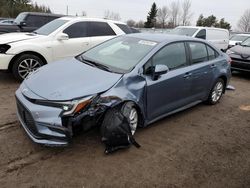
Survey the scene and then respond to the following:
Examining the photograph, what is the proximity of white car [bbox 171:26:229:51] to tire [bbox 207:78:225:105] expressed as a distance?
6802 millimetres

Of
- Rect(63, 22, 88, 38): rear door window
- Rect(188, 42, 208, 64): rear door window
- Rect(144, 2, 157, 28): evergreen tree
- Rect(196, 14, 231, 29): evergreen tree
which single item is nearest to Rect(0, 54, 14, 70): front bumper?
Rect(63, 22, 88, 38): rear door window

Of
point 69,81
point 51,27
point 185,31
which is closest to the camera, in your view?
point 69,81

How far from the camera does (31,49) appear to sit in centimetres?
663

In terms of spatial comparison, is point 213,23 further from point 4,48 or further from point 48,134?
point 48,134

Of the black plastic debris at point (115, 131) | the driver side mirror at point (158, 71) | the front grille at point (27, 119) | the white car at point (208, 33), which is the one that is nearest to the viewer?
the front grille at point (27, 119)

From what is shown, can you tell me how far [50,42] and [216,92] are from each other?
4.14 meters

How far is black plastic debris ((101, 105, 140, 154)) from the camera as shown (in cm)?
358

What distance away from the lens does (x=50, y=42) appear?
22.9ft

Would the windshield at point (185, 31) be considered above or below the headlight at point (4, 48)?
above

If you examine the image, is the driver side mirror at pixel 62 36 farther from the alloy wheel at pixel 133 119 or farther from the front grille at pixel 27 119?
the alloy wheel at pixel 133 119

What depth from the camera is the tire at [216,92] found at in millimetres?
5879

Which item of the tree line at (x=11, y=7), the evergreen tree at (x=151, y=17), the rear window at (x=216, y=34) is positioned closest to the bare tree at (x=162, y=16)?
the evergreen tree at (x=151, y=17)

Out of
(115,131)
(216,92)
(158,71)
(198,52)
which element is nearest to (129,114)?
(115,131)

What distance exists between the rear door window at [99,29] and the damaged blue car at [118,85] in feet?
9.38
